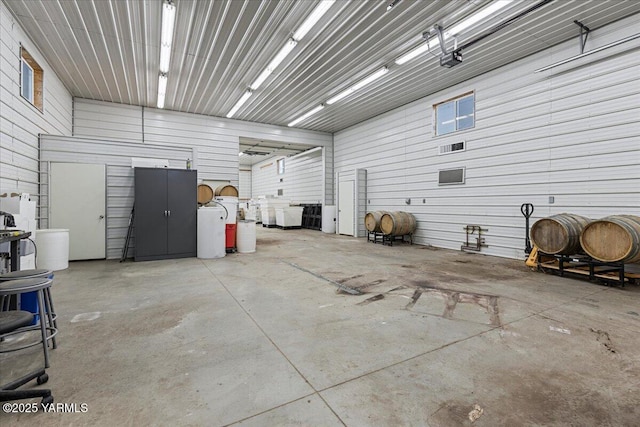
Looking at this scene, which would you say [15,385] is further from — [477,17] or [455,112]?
[455,112]

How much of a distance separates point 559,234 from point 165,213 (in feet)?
24.7

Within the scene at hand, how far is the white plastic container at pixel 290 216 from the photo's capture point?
13.8 m

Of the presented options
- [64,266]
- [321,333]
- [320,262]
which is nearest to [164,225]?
[64,266]

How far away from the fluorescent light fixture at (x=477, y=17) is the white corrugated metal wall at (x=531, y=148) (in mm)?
1686

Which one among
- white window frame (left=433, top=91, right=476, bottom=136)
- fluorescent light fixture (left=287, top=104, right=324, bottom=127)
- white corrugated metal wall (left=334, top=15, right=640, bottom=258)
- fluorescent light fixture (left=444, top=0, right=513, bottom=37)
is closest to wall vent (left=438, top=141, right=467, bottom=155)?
white corrugated metal wall (left=334, top=15, right=640, bottom=258)

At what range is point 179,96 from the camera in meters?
8.76

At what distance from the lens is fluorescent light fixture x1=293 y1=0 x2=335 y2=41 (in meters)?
4.66

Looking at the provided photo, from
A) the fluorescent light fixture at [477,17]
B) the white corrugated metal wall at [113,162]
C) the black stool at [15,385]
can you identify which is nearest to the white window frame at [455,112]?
the fluorescent light fixture at [477,17]

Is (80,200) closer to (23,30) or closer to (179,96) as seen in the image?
(23,30)

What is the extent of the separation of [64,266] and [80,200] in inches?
59.9

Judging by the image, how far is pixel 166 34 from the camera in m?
5.56

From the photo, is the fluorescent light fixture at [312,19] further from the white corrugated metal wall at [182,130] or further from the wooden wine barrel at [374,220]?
the white corrugated metal wall at [182,130]

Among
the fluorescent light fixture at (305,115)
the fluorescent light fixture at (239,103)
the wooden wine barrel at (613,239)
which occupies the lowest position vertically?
the wooden wine barrel at (613,239)

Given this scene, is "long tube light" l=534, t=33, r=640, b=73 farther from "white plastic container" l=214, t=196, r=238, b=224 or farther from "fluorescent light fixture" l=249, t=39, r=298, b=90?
"white plastic container" l=214, t=196, r=238, b=224
